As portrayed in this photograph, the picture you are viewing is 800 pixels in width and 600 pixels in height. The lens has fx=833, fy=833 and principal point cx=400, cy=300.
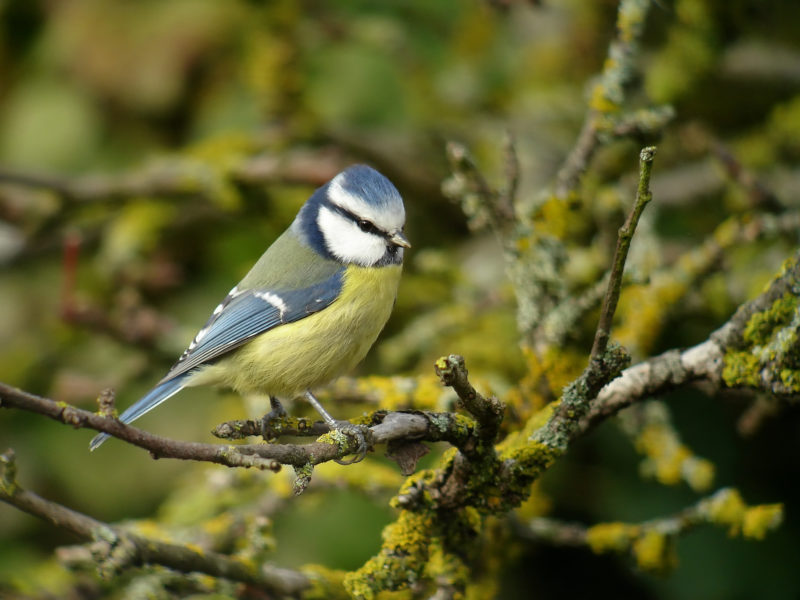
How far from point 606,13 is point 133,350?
5.36 feet

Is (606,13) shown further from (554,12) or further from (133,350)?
(133,350)

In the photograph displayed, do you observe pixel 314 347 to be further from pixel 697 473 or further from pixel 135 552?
pixel 697 473

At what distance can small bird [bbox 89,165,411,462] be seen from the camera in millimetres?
1521

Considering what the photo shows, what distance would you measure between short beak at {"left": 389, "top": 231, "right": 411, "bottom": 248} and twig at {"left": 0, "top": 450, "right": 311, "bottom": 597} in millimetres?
614

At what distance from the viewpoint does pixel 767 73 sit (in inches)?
91.7

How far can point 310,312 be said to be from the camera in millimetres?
1553

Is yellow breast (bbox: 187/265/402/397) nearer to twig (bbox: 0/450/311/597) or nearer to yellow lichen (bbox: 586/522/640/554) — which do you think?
twig (bbox: 0/450/311/597)

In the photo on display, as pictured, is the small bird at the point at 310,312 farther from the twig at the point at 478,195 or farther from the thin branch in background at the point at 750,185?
the thin branch in background at the point at 750,185

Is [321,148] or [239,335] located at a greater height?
[321,148]

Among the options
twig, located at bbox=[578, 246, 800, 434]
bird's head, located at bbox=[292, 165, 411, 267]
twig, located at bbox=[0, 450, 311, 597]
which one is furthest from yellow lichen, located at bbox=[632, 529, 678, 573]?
bird's head, located at bbox=[292, 165, 411, 267]

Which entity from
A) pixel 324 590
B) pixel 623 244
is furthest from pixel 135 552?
pixel 623 244

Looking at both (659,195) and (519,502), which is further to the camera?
(659,195)

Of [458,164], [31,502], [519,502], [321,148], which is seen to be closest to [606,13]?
[321,148]

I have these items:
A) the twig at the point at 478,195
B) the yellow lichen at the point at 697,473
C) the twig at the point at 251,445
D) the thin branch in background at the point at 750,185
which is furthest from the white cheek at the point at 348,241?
the thin branch in background at the point at 750,185
